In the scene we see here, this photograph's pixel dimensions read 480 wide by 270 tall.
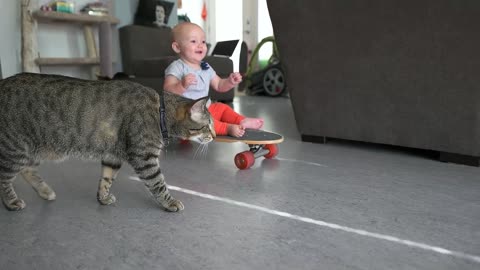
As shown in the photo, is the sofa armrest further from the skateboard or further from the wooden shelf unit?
the skateboard

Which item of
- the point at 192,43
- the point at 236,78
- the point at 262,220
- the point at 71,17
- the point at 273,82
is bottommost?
the point at 262,220

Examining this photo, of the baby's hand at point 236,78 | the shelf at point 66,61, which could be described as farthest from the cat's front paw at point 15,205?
the shelf at point 66,61

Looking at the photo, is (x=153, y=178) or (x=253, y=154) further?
(x=253, y=154)

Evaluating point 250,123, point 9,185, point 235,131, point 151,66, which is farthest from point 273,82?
point 9,185

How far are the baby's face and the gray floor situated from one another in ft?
1.83

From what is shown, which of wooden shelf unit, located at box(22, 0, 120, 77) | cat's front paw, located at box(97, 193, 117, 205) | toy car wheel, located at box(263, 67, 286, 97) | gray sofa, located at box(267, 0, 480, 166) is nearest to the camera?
cat's front paw, located at box(97, 193, 117, 205)

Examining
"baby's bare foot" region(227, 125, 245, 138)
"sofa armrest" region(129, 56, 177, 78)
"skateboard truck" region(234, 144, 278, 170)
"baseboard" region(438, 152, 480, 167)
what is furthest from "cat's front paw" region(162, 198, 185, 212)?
"sofa armrest" region(129, 56, 177, 78)

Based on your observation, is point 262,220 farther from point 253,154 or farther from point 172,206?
point 253,154

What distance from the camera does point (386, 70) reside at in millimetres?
1861

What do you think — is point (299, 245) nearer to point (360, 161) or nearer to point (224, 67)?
point (360, 161)

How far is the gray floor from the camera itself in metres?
0.93

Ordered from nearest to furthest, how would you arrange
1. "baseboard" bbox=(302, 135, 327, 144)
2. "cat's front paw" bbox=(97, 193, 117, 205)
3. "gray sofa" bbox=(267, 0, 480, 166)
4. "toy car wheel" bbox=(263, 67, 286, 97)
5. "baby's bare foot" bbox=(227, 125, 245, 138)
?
"cat's front paw" bbox=(97, 193, 117, 205)
"gray sofa" bbox=(267, 0, 480, 166)
"baby's bare foot" bbox=(227, 125, 245, 138)
"baseboard" bbox=(302, 135, 327, 144)
"toy car wheel" bbox=(263, 67, 286, 97)

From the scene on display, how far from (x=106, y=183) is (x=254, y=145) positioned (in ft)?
2.52

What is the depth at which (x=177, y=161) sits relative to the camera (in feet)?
6.20
